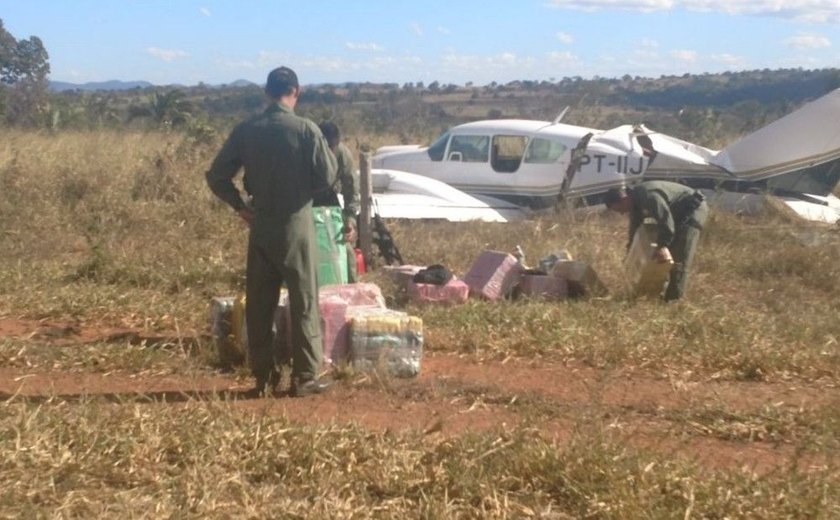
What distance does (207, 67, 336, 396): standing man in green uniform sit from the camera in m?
6.20

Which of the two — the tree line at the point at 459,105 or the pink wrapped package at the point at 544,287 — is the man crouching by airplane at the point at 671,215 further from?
the tree line at the point at 459,105

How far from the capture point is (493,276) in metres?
9.45

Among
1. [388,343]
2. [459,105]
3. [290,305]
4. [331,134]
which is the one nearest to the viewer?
[290,305]

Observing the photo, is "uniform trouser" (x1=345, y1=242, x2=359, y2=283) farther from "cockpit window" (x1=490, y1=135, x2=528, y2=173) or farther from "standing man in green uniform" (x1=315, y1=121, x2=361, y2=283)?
"cockpit window" (x1=490, y1=135, x2=528, y2=173)

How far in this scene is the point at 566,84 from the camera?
70.8 m

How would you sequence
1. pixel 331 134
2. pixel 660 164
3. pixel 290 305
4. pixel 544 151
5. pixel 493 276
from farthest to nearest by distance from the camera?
1. pixel 544 151
2. pixel 660 164
3. pixel 493 276
4. pixel 331 134
5. pixel 290 305

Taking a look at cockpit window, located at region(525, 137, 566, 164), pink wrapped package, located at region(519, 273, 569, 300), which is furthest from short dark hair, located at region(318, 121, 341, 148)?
cockpit window, located at region(525, 137, 566, 164)

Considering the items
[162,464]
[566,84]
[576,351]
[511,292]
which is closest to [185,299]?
[511,292]

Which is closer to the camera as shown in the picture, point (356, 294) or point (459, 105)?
point (356, 294)

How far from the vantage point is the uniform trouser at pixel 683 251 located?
9617 millimetres

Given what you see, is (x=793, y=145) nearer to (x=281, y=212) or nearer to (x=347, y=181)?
(x=347, y=181)

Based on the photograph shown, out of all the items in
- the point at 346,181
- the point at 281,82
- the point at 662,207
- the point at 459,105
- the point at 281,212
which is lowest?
the point at 459,105

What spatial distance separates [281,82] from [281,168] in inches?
21.3

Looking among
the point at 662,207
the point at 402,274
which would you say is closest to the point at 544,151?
the point at 662,207
